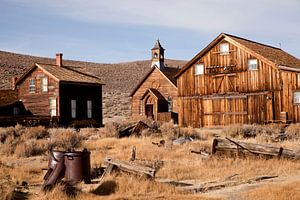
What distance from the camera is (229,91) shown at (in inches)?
1248

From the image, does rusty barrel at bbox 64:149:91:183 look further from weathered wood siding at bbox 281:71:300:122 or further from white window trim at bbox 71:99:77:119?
white window trim at bbox 71:99:77:119

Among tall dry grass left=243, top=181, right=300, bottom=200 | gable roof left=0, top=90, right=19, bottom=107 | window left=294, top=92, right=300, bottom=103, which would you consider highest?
gable roof left=0, top=90, right=19, bottom=107

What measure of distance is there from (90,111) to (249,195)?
2949cm

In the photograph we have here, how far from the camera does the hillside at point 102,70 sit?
278 ft

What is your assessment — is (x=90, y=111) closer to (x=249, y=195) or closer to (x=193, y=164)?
(x=193, y=164)

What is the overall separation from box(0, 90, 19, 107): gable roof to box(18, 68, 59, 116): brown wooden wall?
71 centimetres

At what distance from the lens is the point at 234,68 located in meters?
31.5

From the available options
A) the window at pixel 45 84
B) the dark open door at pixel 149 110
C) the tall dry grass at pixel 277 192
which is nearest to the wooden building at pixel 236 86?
the dark open door at pixel 149 110

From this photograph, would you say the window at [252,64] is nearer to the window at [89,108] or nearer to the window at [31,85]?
the window at [89,108]

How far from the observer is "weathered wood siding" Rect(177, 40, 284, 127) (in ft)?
98.3

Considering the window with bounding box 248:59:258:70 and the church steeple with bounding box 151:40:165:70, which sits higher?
the church steeple with bounding box 151:40:165:70

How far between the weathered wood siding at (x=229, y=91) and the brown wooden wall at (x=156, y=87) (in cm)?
758

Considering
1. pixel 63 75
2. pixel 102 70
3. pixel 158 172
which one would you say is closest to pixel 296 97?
pixel 158 172

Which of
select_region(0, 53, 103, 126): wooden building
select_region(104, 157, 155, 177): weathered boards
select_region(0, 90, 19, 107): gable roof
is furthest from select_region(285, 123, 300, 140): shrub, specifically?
select_region(0, 90, 19, 107): gable roof
